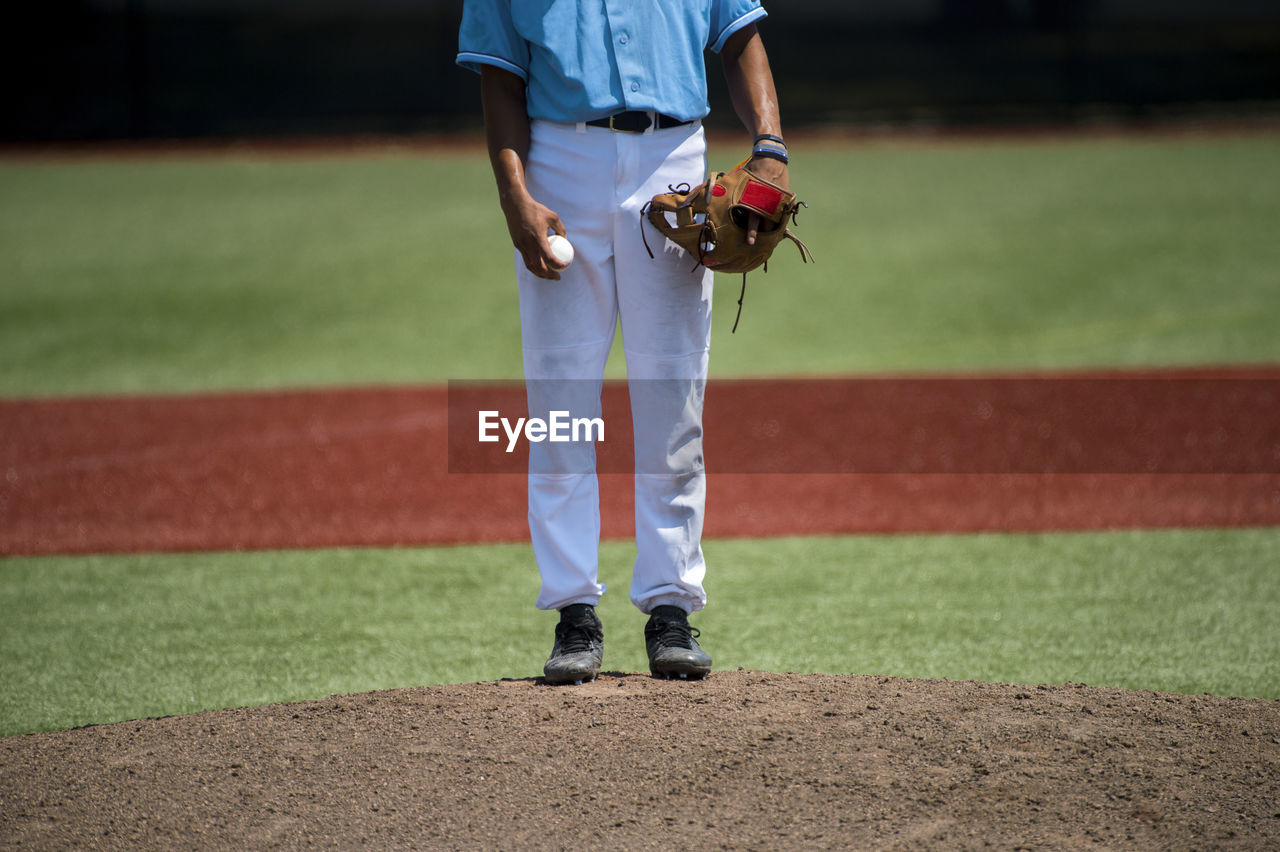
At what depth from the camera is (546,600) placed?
3.33m

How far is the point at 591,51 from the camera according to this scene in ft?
10.2

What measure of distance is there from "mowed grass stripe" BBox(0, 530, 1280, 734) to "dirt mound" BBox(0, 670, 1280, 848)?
1.94 feet

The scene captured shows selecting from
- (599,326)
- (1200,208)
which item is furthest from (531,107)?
(1200,208)

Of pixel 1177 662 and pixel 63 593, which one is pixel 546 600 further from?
pixel 63 593

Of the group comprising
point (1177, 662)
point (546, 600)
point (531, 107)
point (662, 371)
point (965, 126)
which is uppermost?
point (965, 126)

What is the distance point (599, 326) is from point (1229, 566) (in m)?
3.09

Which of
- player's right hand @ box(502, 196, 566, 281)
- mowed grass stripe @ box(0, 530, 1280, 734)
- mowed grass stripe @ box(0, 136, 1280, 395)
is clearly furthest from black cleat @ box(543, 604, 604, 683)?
mowed grass stripe @ box(0, 136, 1280, 395)

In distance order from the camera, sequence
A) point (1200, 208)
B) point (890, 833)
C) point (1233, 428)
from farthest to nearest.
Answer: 1. point (1200, 208)
2. point (1233, 428)
3. point (890, 833)

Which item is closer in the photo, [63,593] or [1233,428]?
[63,593]

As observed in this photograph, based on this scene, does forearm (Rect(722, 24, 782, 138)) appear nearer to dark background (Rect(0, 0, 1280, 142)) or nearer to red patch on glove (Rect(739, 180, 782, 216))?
red patch on glove (Rect(739, 180, 782, 216))

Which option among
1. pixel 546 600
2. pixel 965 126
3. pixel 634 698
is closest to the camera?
pixel 634 698

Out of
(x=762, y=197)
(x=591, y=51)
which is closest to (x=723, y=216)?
(x=762, y=197)

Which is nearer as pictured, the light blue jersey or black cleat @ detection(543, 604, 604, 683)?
the light blue jersey

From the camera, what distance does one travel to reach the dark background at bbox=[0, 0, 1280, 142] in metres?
19.5
